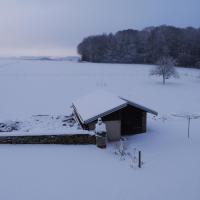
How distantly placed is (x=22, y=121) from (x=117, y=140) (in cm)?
713

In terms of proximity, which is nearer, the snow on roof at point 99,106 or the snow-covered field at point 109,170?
the snow-covered field at point 109,170

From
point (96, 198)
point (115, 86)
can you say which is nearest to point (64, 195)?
point (96, 198)

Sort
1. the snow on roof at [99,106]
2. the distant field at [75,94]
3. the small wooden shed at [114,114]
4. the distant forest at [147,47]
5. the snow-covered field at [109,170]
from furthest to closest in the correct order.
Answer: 1. the distant forest at [147,47]
2. the distant field at [75,94]
3. the small wooden shed at [114,114]
4. the snow on roof at [99,106]
5. the snow-covered field at [109,170]

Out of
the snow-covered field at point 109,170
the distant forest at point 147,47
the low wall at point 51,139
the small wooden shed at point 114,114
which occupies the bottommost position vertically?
the snow-covered field at point 109,170

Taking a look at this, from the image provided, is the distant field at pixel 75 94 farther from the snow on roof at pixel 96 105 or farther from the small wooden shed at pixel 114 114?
the small wooden shed at pixel 114 114

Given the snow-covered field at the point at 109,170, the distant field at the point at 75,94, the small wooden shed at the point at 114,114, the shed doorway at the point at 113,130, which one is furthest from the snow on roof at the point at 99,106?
the distant field at the point at 75,94

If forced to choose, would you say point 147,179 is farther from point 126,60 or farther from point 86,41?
point 86,41

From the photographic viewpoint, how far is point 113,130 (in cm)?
1802

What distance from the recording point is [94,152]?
1498 centimetres

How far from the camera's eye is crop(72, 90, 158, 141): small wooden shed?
57.9 ft

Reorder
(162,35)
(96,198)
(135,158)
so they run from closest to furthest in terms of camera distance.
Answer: (96,198) < (135,158) < (162,35)

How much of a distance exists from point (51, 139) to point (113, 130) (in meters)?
4.01

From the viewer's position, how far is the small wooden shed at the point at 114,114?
1764cm

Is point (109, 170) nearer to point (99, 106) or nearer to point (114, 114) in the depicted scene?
point (114, 114)
